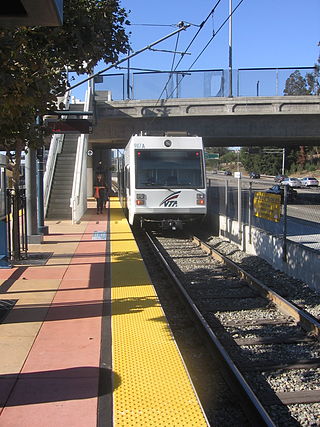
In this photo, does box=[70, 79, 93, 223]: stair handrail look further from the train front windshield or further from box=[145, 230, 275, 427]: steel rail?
box=[145, 230, 275, 427]: steel rail

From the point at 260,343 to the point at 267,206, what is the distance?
5.46m

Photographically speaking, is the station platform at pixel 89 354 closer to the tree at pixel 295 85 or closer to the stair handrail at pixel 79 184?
the stair handrail at pixel 79 184

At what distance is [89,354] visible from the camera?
4.86m

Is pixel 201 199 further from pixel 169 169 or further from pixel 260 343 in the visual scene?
pixel 260 343

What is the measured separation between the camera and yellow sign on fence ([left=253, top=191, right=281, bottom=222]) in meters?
10.2

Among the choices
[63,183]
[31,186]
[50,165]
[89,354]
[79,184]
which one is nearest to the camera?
[89,354]

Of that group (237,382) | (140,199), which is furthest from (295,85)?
(237,382)

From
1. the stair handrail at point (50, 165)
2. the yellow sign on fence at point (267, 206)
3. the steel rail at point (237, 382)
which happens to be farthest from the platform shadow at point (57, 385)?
the stair handrail at point (50, 165)

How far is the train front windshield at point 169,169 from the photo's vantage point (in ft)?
48.6

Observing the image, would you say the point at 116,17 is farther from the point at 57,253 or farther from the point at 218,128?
the point at 218,128

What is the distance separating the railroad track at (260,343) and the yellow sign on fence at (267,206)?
1.46 meters

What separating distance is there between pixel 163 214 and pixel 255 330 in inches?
344

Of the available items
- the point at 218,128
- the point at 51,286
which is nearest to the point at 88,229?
the point at 51,286

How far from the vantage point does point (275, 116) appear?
25734mm
